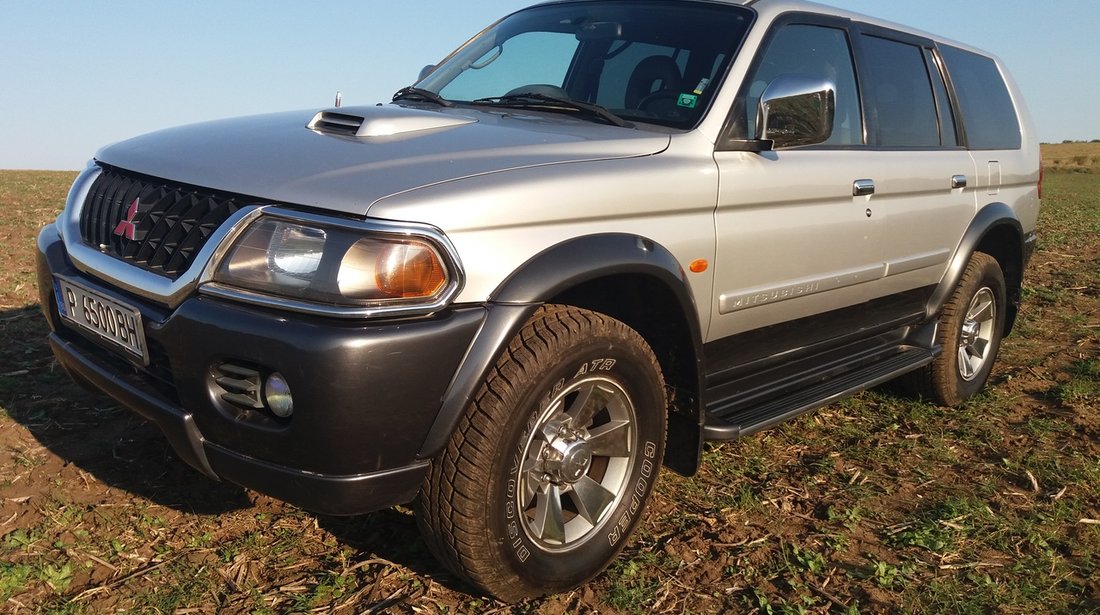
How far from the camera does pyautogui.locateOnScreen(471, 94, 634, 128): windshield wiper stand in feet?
10.1

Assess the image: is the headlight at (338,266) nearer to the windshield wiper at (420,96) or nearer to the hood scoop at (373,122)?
the hood scoop at (373,122)

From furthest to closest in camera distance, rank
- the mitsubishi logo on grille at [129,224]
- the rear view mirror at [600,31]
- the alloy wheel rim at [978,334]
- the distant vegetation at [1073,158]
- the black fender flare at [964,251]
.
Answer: the distant vegetation at [1073,158]
the alloy wheel rim at [978,334]
the black fender flare at [964,251]
the rear view mirror at [600,31]
the mitsubishi logo on grille at [129,224]

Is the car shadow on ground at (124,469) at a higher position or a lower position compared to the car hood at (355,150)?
lower

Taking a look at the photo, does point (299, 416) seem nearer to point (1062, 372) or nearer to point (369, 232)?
point (369, 232)

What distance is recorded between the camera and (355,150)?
2428 mm

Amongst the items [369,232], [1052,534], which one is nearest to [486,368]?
[369,232]

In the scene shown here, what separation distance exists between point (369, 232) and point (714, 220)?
1287mm

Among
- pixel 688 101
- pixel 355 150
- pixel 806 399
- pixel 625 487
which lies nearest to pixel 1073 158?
pixel 806 399

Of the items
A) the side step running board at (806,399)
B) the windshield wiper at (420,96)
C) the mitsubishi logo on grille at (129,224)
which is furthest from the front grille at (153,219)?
the side step running board at (806,399)

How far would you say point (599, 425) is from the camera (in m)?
2.78

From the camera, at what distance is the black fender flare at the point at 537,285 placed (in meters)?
2.17

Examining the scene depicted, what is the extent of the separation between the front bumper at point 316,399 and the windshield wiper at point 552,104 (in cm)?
118

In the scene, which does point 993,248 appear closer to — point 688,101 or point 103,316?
point 688,101

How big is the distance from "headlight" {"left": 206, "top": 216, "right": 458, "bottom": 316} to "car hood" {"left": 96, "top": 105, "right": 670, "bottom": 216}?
0.26 ft
